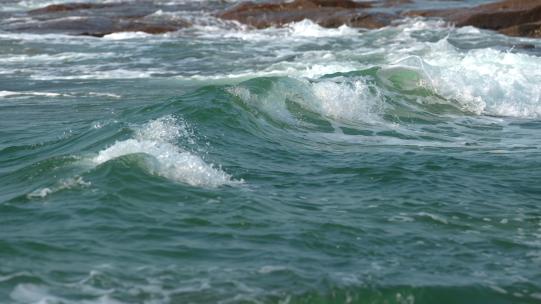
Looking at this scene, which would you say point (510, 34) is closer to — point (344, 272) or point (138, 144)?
point (138, 144)

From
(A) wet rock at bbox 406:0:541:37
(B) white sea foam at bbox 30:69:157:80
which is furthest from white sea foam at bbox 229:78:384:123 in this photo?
(A) wet rock at bbox 406:0:541:37

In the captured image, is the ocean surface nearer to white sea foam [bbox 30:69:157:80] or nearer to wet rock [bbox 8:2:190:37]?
white sea foam [bbox 30:69:157:80]

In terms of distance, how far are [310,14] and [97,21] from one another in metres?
7.05

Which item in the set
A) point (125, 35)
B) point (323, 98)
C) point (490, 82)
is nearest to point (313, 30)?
point (125, 35)

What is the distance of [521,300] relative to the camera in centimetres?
640

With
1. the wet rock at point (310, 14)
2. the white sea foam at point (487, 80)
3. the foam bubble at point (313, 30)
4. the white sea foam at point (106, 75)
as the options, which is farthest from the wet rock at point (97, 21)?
the white sea foam at point (487, 80)

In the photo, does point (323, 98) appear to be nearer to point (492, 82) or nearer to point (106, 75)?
point (492, 82)

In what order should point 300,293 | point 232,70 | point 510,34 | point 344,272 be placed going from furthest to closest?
point 510,34
point 232,70
point 344,272
point 300,293

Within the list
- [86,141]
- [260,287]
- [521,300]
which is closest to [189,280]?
[260,287]

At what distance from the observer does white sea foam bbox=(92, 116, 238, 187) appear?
356 inches

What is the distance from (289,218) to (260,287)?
1.72 m

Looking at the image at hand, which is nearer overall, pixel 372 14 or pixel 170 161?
pixel 170 161

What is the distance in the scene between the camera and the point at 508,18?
2792 centimetres

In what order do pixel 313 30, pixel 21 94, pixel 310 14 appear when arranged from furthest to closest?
1. pixel 310 14
2. pixel 313 30
3. pixel 21 94
